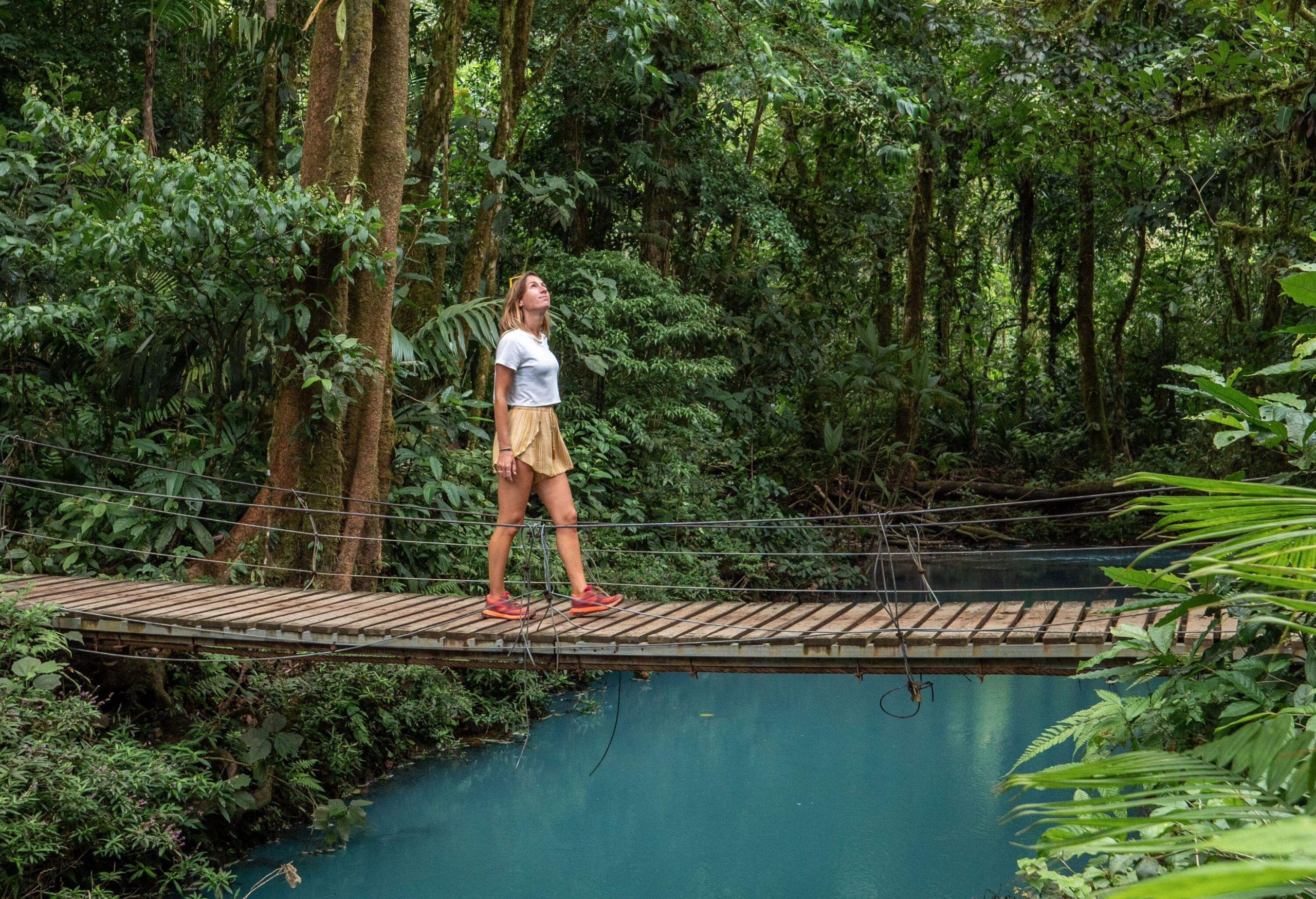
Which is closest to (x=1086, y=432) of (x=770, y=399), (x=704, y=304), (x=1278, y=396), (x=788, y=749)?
(x=770, y=399)

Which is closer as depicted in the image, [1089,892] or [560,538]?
[1089,892]

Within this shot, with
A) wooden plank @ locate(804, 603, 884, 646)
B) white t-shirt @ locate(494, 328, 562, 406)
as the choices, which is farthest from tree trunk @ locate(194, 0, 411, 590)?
wooden plank @ locate(804, 603, 884, 646)

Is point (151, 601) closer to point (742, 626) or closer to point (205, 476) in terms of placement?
point (205, 476)

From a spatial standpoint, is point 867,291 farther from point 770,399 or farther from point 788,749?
point 788,749

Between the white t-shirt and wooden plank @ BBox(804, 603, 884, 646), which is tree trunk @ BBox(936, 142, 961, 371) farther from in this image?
the white t-shirt

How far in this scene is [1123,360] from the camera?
13953 millimetres

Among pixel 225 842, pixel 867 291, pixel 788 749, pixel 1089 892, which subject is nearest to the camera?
pixel 1089 892

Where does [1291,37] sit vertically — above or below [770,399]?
above

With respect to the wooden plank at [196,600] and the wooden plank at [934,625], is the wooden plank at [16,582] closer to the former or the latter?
the wooden plank at [196,600]

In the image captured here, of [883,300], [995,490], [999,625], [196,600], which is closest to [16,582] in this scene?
[196,600]

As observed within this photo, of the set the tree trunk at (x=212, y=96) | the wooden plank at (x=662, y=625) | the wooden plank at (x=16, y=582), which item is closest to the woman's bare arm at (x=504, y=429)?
the wooden plank at (x=662, y=625)

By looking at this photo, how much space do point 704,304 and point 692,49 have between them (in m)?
2.15

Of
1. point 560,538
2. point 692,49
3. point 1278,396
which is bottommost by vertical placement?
point 560,538

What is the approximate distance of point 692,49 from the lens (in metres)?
9.31
